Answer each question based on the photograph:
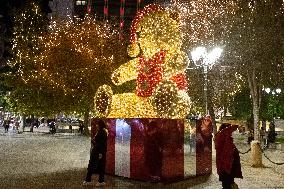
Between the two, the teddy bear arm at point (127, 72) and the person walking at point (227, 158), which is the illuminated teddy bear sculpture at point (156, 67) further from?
the person walking at point (227, 158)

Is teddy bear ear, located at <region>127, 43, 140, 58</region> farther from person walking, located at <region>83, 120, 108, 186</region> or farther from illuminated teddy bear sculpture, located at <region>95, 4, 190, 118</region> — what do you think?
person walking, located at <region>83, 120, 108, 186</region>

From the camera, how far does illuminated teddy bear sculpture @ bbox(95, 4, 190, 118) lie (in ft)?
43.6

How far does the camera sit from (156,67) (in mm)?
13586

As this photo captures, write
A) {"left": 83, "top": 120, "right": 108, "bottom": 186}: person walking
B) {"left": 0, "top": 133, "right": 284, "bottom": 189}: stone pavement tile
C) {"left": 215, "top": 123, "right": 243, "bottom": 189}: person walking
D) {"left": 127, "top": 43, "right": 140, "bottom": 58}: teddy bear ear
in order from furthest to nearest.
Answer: {"left": 127, "top": 43, "right": 140, "bottom": 58}: teddy bear ear → {"left": 83, "top": 120, "right": 108, "bottom": 186}: person walking → {"left": 0, "top": 133, "right": 284, "bottom": 189}: stone pavement tile → {"left": 215, "top": 123, "right": 243, "bottom": 189}: person walking

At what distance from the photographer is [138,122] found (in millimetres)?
12820

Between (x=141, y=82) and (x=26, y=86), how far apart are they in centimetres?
2705

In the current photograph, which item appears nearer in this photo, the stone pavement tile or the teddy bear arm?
the stone pavement tile

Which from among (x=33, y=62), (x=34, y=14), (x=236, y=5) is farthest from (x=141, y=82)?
(x=34, y=14)

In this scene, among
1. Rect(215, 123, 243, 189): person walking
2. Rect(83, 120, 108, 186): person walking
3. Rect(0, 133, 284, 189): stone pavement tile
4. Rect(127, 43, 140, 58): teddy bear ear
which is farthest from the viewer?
Rect(127, 43, 140, 58): teddy bear ear

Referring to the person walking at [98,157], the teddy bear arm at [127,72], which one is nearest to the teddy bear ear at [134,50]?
the teddy bear arm at [127,72]

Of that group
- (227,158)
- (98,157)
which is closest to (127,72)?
(98,157)

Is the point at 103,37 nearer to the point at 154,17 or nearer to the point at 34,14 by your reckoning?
the point at 34,14

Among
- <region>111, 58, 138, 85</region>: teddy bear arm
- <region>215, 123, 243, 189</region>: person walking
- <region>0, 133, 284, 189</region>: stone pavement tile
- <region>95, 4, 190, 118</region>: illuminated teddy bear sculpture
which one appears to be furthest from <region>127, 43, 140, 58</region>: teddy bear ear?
<region>215, 123, 243, 189</region>: person walking

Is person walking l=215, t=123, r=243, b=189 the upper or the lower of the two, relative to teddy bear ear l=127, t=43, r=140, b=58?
lower
